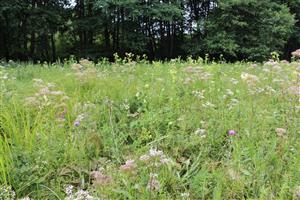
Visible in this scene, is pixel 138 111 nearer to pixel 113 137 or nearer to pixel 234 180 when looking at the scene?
pixel 113 137

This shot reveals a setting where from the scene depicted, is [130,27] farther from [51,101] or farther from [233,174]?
[233,174]

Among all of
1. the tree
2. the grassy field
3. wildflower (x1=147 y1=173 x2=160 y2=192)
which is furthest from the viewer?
the tree

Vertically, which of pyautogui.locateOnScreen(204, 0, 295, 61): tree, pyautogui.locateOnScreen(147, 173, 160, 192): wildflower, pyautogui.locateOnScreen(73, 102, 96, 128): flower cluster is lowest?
pyautogui.locateOnScreen(147, 173, 160, 192): wildflower

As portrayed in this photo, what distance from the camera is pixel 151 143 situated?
2.72 metres

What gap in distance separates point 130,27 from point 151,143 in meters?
17.3

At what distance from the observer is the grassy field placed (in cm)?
212

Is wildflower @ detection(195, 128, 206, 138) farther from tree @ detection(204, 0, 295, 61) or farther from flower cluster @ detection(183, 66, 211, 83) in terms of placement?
tree @ detection(204, 0, 295, 61)

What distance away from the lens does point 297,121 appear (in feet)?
9.46

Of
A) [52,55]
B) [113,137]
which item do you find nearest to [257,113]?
[113,137]

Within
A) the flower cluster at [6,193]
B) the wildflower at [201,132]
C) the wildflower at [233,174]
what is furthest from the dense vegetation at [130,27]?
the flower cluster at [6,193]

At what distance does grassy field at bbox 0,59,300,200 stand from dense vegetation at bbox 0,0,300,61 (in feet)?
44.2

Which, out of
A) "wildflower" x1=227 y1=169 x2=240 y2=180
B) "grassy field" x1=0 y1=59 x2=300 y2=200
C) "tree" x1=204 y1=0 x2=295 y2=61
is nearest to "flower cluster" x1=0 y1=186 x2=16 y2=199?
"grassy field" x1=0 y1=59 x2=300 y2=200

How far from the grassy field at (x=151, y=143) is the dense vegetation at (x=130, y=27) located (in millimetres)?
13459

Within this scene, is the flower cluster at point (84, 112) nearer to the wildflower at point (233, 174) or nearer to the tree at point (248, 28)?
the wildflower at point (233, 174)
